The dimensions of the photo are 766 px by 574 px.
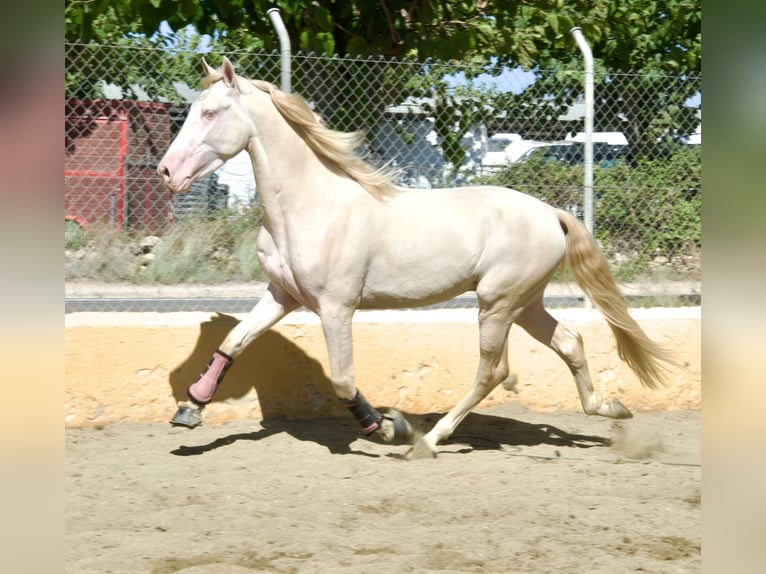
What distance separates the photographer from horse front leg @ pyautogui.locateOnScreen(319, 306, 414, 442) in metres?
4.59

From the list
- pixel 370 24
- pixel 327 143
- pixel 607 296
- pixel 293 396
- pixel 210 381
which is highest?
pixel 370 24

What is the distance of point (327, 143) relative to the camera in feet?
15.6

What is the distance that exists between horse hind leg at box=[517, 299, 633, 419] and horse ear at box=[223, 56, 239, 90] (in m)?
2.16

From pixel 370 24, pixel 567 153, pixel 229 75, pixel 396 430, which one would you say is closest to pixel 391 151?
pixel 567 153

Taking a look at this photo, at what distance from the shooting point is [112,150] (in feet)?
17.5

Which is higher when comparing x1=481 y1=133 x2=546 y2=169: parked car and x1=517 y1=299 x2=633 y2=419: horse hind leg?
x1=481 y1=133 x2=546 y2=169: parked car

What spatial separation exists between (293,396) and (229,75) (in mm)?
2058

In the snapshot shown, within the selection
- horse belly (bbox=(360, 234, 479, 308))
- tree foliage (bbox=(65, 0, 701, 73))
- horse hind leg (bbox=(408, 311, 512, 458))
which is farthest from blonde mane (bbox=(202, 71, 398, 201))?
tree foliage (bbox=(65, 0, 701, 73))

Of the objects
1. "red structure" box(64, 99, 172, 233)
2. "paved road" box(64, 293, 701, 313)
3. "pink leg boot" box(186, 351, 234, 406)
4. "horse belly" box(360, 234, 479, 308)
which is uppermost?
"red structure" box(64, 99, 172, 233)

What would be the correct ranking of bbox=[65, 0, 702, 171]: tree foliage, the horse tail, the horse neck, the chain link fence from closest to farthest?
the horse neck → the horse tail → the chain link fence → bbox=[65, 0, 702, 171]: tree foliage

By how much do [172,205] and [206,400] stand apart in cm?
147

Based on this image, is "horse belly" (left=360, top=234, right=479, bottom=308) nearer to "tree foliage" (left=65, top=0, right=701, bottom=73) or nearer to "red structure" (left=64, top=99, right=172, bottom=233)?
"red structure" (left=64, top=99, right=172, bottom=233)

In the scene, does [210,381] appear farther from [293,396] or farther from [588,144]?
[588,144]

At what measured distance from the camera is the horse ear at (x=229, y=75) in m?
4.46
